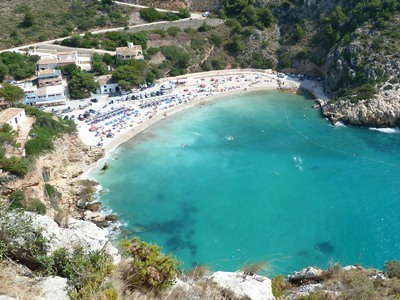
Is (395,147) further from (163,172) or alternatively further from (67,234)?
(67,234)

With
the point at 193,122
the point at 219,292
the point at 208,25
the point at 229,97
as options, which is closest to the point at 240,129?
the point at 193,122

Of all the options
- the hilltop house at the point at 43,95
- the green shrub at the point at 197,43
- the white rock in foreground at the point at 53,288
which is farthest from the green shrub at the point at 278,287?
the green shrub at the point at 197,43

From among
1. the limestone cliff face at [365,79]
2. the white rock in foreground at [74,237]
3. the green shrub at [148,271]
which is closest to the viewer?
the green shrub at [148,271]

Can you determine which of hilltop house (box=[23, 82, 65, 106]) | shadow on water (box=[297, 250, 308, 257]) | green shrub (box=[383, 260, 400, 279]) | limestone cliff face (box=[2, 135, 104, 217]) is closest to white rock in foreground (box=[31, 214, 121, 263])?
green shrub (box=[383, 260, 400, 279])

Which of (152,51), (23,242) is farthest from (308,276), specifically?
(152,51)

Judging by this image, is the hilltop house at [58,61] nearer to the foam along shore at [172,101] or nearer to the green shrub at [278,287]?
the foam along shore at [172,101]

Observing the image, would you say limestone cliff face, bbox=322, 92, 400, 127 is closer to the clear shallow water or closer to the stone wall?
the clear shallow water
